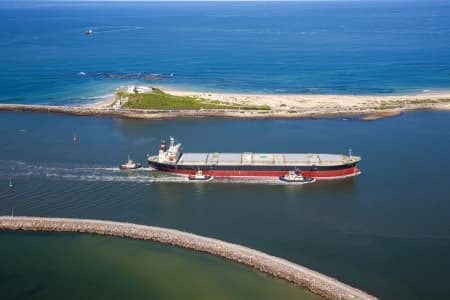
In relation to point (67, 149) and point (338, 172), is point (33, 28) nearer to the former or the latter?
point (67, 149)

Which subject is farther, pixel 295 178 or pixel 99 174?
pixel 99 174

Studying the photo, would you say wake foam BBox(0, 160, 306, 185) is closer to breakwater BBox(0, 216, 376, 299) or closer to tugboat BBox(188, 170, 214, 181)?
tugboat BBox(188, 170, 214, 181)

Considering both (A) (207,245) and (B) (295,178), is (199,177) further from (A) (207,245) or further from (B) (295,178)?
(A) (207,245)

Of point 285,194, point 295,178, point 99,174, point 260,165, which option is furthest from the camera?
point 99,174

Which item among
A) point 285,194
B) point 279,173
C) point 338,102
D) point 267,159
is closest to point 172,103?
point 338,102

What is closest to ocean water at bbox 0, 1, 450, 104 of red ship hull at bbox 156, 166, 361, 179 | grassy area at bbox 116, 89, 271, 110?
grassy area at bbox 116, 89, 271, 110

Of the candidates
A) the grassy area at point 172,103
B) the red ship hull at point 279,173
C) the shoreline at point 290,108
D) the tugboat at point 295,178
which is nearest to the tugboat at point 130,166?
the red ship hull at point 279,173

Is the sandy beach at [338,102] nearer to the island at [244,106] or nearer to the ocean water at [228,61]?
the island at [244,106]
